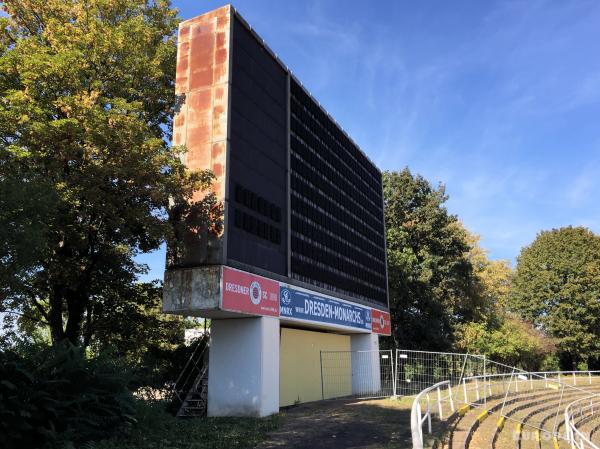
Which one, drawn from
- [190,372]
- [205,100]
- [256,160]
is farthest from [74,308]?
[205,100]

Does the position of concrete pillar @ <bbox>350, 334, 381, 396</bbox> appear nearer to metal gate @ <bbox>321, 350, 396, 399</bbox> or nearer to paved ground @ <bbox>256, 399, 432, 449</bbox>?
metal gate @ <bbox>321, 350, 396, 399</bbox>

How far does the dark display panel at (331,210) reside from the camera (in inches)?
739

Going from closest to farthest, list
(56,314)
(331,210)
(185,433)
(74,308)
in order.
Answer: (185,433)
(56,314)
(74,308)
(331,210)

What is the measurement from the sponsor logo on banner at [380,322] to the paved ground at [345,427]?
727 centimetres

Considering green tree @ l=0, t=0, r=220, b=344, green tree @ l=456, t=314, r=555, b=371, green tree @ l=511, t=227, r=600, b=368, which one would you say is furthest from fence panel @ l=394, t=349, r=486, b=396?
green tree @ l=511, t=227, r=600, b=368

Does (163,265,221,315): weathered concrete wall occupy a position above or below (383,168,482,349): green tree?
below

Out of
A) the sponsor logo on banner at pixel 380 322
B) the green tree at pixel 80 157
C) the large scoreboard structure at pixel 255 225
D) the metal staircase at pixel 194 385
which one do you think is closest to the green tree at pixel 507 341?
the sponsor logo on banner at pixel 380 322

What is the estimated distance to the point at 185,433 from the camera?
11.8m

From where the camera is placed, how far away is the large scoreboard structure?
14.8 meters

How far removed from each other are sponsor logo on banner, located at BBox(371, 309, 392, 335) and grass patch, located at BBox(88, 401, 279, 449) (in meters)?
11.2

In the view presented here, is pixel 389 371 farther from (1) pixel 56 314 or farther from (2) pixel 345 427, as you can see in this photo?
(1) pixel 56 314

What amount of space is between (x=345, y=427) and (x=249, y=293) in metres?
4.43

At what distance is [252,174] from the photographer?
16.3m

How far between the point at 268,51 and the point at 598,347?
4143 centimetres
